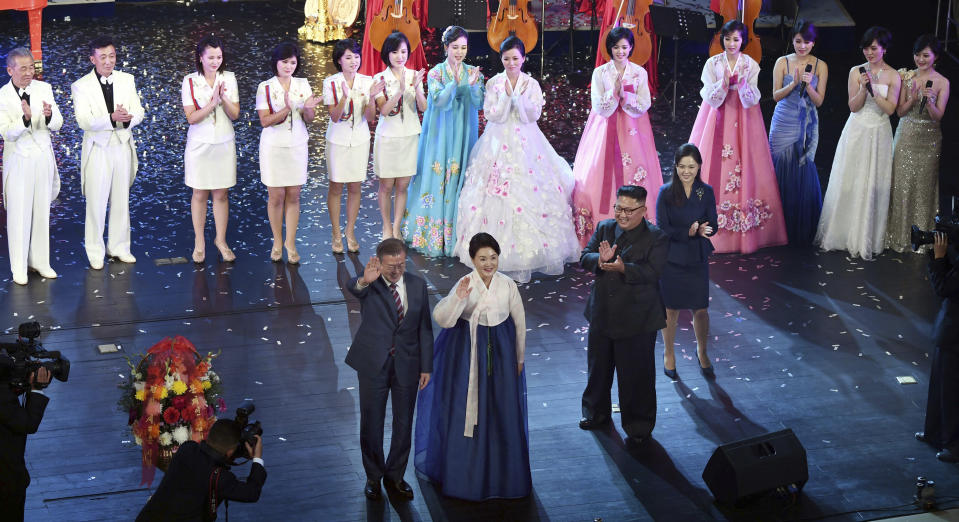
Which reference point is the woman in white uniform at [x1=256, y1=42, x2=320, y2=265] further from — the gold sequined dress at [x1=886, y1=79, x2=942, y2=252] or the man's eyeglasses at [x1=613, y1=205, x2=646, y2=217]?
the gold sequined dress at [x1=886, y1=79, x2=942, y2=252]

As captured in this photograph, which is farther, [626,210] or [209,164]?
[209,164]

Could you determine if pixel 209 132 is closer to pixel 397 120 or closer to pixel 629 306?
pixel 397 120

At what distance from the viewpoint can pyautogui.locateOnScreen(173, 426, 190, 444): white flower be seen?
17.3ft

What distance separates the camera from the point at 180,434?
526 cm

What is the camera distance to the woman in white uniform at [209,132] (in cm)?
798

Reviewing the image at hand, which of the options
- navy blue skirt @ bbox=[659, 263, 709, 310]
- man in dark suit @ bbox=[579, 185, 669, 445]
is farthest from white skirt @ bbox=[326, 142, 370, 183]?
man in dark suit @ bbox=[579, 185, 669, 445]

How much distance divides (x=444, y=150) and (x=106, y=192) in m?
2.21

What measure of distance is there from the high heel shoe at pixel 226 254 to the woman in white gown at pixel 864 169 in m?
4.04

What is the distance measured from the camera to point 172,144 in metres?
10.9

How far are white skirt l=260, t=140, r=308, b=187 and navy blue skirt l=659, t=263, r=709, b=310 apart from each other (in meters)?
2.62

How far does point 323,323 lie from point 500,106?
5.96 ft

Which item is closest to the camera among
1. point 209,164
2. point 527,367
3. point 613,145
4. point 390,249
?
point 390,249

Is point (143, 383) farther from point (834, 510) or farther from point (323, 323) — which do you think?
point (834, 510)

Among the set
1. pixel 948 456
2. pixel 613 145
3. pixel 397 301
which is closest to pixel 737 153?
pixel 613 145
